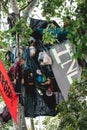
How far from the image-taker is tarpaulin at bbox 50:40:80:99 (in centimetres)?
557

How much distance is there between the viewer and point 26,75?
6.17 meters

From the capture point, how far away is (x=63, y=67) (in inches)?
224

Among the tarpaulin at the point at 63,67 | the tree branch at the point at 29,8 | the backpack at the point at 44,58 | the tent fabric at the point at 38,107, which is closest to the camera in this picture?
the tarpaulin at the point at 63,67

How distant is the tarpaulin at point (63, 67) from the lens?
557 cm

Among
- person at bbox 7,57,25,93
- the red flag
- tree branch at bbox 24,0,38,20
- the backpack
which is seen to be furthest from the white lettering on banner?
the red flag

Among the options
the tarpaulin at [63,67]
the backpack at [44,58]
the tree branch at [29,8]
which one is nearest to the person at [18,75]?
the backpack at [44,58]

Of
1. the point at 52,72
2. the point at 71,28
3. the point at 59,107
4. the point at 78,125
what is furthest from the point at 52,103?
the point at 71,28

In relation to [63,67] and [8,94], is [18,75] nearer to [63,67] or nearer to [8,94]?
[8,94]

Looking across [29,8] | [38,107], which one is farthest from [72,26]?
[38,107]

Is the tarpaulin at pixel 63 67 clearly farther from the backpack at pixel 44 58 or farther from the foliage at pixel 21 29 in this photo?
the foliage at pixel 21 29

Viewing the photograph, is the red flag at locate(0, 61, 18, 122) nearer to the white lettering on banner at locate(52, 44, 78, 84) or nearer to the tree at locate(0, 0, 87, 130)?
the tree at locate(0, 0, 87, 130)

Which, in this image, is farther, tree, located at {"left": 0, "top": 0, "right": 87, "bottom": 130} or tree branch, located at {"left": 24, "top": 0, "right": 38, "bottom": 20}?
tree branch, located at {"left": 24, "top": 0, "right": 38, "bottom": 20}

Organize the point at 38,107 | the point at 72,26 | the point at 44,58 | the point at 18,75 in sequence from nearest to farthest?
the point at 72,26 → the point at 44,58 → the point at 18,75 → the point at 38,107

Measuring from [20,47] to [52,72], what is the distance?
0.72 m
